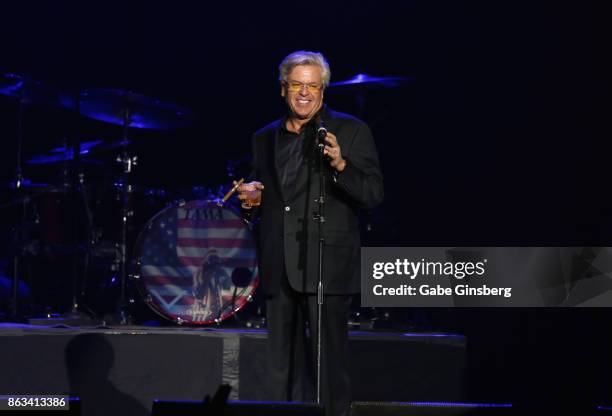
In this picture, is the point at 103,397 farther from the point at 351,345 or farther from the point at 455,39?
the point at 455,39

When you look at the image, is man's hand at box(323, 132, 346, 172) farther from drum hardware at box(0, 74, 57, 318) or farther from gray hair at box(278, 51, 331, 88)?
→ drum hardware at box(0, 74, 57, 318)

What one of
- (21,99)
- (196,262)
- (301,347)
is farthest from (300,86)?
(21,99)

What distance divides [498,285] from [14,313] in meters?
3.47

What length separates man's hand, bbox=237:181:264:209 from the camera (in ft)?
13.0

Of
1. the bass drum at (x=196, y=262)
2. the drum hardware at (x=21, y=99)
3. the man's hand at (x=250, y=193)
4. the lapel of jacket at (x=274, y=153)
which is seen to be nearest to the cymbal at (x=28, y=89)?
the drum hardware at (x=21, y=99)

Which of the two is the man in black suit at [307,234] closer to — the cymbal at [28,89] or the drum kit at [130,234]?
the drum kit at [130,234]

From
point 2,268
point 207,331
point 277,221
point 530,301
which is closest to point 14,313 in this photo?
point 2,268

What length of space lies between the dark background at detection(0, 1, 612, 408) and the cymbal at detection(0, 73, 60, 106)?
0.68 metres

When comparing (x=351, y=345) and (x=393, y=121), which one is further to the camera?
(x=393, y=121)

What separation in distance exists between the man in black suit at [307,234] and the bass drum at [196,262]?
224 centimetres

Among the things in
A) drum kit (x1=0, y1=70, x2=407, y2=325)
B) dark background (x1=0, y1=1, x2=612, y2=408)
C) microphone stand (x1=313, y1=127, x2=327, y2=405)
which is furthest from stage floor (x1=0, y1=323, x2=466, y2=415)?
dark background (x1=0, y1=1, x2=612, y2=408)

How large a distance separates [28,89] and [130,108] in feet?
2.47

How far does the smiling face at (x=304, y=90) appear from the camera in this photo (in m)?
3.96

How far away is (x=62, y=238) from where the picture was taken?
6.85 metres
